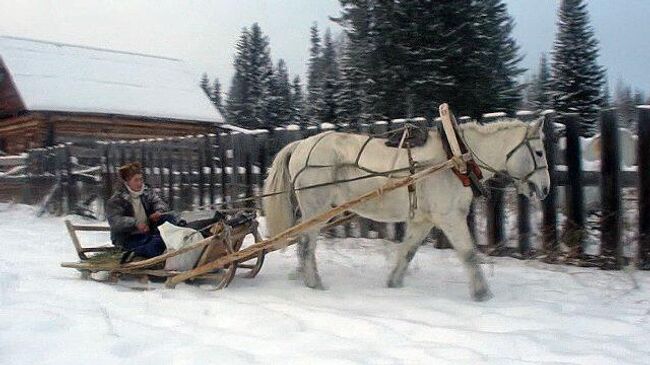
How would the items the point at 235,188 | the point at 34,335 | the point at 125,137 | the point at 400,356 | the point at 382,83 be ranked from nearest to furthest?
the point at 400,356 < the point at 34,335 < the point at 235,188 < the point at 382,83 < the point at 125,137

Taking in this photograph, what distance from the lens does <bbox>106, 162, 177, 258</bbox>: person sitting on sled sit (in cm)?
575

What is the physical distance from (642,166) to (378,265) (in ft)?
9.65

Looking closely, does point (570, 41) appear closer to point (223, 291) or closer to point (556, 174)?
point (556, 174)

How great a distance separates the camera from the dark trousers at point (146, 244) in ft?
18.8

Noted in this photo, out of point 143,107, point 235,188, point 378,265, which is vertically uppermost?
point 143,107

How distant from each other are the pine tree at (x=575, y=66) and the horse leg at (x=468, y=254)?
29572 millimetres

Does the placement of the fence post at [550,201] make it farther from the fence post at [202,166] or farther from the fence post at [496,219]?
the fence post at [202,166]

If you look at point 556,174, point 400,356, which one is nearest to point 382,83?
point 556,174

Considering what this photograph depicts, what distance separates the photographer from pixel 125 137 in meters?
23.3

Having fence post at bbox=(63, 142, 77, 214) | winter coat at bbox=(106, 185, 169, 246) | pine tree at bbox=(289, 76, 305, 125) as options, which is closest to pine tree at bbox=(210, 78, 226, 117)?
pine tree at bbox=(289, 76, 305, 125)

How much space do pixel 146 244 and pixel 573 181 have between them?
4.60m

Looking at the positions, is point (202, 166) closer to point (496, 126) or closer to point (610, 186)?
point (496, 126)

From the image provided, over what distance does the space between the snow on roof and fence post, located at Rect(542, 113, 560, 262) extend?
19823mm

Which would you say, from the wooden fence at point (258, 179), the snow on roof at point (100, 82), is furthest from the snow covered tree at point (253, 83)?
the wooden fence at point (258, 179)
